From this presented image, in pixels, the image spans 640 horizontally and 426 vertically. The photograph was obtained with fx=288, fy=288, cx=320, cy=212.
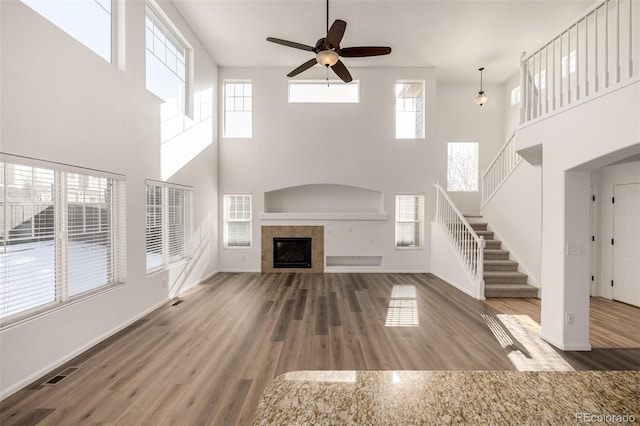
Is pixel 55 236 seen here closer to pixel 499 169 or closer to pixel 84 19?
pixel 84 19

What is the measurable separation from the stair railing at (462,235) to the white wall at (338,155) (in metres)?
0.41

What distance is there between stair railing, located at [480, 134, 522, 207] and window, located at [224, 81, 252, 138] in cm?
604

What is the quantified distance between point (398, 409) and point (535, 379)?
0.48m

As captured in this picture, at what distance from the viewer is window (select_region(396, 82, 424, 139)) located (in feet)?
24.8

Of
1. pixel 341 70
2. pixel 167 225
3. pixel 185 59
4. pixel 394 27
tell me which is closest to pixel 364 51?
pixel 341 70

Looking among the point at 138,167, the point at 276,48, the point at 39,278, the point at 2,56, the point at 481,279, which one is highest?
the point at 276,48

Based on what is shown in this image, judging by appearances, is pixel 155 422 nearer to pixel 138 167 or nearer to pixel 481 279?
pixel 138 167

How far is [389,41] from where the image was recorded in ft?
20.5

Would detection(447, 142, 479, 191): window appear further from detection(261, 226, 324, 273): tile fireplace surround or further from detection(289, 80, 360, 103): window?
detection(261, 226, 324, 273): tile fireplace surround

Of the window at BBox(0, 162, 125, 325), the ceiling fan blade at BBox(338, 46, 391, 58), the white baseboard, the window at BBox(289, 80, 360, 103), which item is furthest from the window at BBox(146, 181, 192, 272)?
the window at BBox(289, 80, 360, 103)

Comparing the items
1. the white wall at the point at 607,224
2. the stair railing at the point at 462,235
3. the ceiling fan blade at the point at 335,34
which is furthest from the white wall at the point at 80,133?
the white wall at the point at 607,224

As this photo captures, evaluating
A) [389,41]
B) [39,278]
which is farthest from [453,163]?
[39,278]

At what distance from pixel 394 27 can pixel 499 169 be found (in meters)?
3.91

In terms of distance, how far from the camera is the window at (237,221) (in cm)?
755
